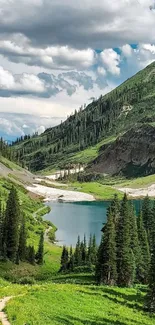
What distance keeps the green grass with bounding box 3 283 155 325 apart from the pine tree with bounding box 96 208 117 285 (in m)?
16.7

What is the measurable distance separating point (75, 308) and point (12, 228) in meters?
62.7

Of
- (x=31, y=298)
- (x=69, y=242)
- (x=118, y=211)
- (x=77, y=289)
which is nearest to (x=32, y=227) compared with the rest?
(x=69, y=242)

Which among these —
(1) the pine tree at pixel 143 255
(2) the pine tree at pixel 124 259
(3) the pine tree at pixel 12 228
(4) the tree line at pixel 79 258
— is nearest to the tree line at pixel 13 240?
(3) the pine tree at pixel 12 228

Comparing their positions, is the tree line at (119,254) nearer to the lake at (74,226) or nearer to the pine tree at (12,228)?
the pine tree at (12,228)

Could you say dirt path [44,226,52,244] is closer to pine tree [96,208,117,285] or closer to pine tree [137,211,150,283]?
pine tree [137,211,150,283]

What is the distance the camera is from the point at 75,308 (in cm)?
3516

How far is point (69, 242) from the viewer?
142 meters

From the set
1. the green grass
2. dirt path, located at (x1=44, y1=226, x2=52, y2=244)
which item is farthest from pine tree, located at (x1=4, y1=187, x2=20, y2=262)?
the green grass

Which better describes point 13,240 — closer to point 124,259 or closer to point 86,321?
point 124,259

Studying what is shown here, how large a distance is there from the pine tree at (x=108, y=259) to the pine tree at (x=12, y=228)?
90.6 feet

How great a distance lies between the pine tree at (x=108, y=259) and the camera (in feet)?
218

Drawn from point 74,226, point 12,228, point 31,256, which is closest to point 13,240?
point 12,228

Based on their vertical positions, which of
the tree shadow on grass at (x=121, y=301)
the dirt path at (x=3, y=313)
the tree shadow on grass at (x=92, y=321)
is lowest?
the tree shadow on grass at (x=121, y=301)

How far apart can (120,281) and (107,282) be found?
3522mm
